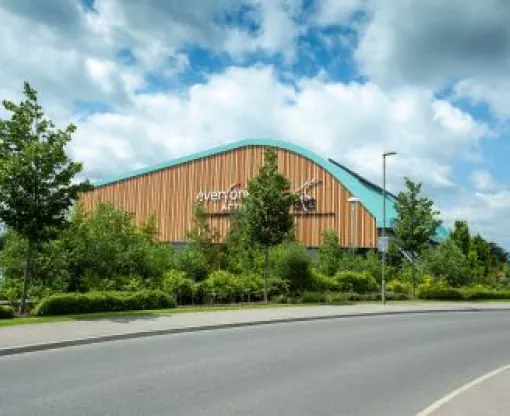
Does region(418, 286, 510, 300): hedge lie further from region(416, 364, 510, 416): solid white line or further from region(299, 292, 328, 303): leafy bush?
region(416, 364, 510, 416): solid white line

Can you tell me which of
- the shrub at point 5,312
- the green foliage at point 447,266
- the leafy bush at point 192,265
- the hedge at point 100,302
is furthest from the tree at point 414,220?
the shrub at point 5,312

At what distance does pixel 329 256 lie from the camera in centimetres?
4388

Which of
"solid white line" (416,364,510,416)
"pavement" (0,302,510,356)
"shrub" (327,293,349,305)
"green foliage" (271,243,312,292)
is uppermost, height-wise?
Answer: "green foliage" (271,243,312,292)

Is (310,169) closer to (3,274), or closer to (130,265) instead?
(130,265)

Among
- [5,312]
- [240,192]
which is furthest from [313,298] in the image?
[240,192]

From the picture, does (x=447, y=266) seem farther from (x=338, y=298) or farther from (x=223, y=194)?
(x=223, y=194)

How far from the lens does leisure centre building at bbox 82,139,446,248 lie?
57.7m

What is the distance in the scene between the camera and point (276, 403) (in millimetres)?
8562

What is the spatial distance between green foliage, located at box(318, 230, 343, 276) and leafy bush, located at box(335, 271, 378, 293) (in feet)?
14.8

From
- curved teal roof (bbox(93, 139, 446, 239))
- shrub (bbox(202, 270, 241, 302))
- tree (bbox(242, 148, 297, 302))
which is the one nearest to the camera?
shrub (bbox(202, 270, 241, 302))

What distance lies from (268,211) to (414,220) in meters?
11.3

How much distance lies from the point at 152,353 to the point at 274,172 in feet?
55.7

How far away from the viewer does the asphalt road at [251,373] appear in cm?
833

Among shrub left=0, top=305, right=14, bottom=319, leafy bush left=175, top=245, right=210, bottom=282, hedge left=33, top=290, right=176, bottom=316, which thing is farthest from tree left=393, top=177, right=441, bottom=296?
shrub left=0, top=305, right=14, bottom=319
